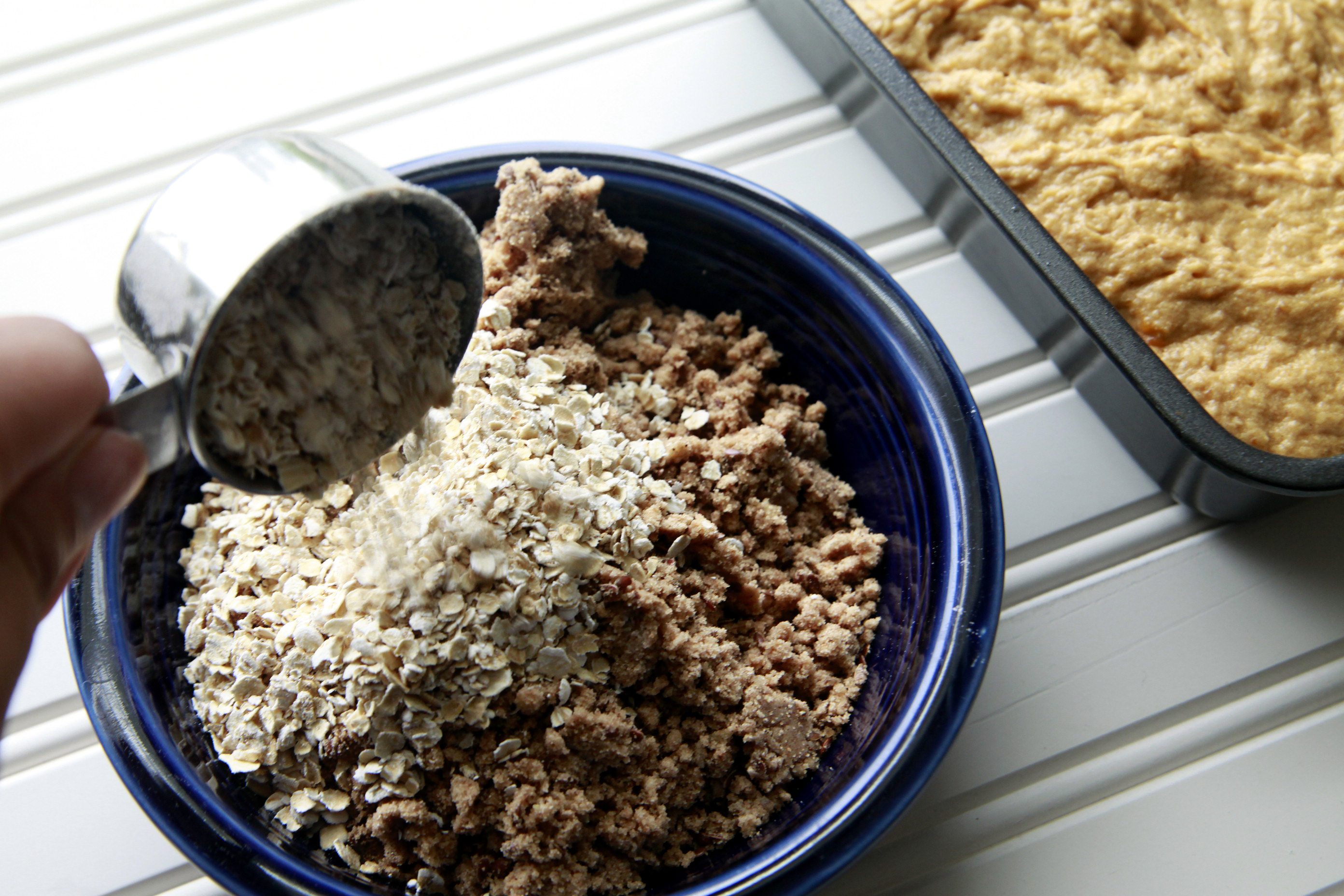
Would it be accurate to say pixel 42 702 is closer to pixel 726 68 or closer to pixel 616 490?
pixel 616 490

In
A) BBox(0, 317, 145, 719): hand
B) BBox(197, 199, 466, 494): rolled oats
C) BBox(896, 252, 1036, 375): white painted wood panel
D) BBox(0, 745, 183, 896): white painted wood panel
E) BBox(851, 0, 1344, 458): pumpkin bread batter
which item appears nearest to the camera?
BBox(0, 317, 145, 719): hand

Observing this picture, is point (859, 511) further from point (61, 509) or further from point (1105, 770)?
point (61, 509)

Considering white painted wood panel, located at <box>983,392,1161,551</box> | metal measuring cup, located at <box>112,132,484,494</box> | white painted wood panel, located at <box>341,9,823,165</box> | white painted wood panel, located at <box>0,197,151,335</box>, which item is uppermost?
white painted wood panel, located at <box>0,197,151,335</box>

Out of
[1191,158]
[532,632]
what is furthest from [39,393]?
[1191,158]

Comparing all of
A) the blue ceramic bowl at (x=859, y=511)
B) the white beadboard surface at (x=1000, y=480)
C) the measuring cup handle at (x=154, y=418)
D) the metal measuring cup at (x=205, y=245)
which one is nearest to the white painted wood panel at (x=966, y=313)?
the white beadboard surface at (x=1000, y=480)

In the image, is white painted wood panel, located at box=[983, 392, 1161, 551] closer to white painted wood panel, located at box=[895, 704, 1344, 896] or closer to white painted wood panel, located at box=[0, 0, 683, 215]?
white painted wood panel, located at box=[895, 704, 1344, 896]

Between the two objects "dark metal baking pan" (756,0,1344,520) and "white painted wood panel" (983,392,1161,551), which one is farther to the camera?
"white painted wood panel" (983,392,1161,551)

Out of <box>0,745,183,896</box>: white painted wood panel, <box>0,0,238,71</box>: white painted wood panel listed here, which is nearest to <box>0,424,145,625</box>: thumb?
<box>0,745,183,896</box>: white painted wood panel

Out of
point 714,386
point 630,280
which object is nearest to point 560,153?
point 630,280
